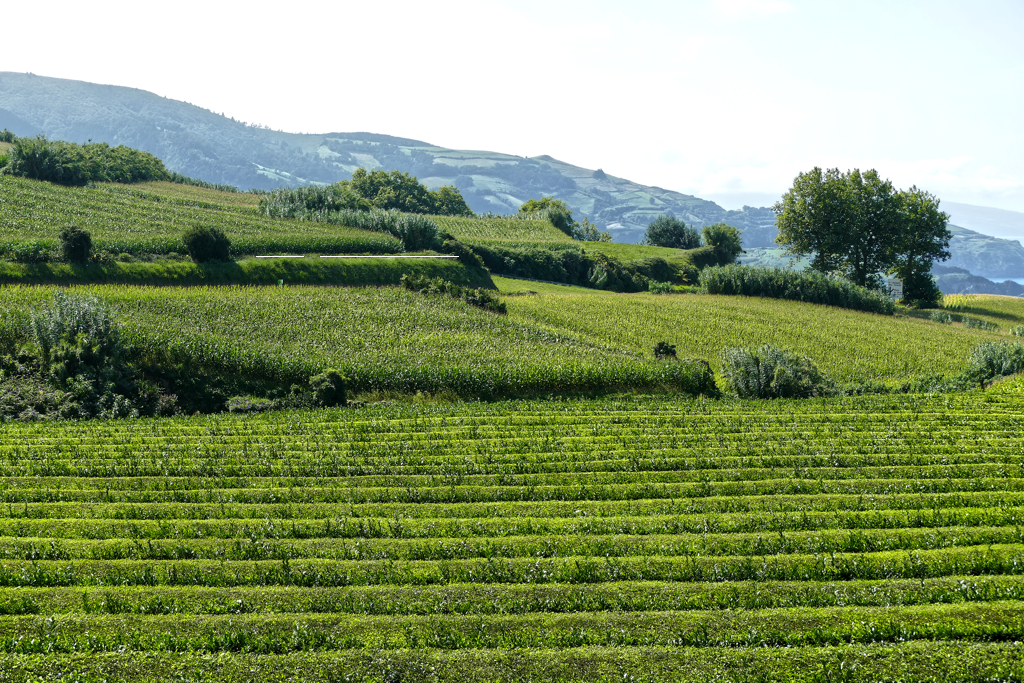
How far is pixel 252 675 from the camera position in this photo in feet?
33.0

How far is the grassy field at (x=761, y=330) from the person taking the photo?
131ft

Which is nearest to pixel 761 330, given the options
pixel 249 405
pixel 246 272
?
pixel 249 405

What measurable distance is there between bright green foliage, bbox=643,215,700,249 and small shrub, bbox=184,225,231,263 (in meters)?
86.9

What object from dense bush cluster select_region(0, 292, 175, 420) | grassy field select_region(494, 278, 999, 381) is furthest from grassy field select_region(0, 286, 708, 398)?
grassy field select_region(494, 278, 999, 381)

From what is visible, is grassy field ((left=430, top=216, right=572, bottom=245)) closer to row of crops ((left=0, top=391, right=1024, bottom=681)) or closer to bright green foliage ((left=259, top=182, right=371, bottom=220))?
bright green foliage ((left=259, top=182, right=371, bottom=220))

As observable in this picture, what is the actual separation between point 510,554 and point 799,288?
2299 inches

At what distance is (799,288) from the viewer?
211ft

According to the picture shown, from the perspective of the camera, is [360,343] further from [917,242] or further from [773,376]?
[917,242]

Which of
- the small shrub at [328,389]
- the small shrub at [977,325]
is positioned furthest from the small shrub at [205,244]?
the small shrub at [977,325]

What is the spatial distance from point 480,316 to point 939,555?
3133 cm

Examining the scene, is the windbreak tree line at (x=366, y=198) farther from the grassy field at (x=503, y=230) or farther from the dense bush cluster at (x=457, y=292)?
the dense bush cluster at (x=457, y=292)

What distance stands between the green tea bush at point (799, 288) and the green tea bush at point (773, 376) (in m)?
35.2

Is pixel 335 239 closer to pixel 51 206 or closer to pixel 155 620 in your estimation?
pixel 51 206

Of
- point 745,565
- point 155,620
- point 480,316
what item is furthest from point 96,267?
point 745,565
